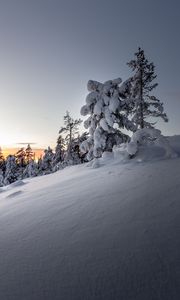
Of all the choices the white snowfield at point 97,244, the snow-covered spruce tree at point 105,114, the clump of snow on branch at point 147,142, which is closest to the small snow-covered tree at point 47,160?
the snow-covered spruce tree at point 105,114

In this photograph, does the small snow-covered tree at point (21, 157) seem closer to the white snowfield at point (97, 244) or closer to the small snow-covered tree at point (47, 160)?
the small snow-covered tree at point (47, 160)

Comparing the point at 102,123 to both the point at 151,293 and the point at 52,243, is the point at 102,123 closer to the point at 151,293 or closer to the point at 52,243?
the point at 52,243

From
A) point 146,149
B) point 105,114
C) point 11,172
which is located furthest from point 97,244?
point 11,172

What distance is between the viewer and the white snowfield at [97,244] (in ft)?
10.4

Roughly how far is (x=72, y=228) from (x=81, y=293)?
192 cm

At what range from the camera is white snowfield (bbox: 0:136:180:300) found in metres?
3.17

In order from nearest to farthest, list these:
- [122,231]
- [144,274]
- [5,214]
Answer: [144,274], [122,231], [5,214]

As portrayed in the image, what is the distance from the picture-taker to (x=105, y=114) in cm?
1841

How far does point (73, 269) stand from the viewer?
142 inches

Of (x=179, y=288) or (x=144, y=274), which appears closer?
(x=179, y=288)

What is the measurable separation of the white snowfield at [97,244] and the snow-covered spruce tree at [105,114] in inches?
440

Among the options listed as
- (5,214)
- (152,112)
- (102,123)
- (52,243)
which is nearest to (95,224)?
(52,243)

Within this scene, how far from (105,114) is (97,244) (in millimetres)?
14804

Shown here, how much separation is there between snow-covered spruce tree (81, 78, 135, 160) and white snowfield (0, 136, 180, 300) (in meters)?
11.2
